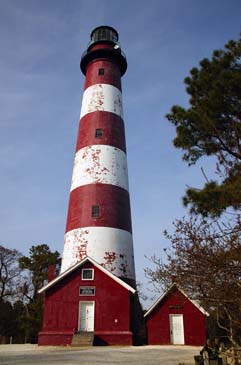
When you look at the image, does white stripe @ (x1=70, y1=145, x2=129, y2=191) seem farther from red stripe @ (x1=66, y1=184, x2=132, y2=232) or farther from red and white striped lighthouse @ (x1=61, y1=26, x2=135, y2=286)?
red stripe @ (x1=66, y1=184, x2=132, y2=232)

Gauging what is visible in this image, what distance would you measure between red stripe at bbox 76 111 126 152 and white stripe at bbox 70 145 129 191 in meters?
0.37

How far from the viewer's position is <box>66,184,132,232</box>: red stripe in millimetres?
18203

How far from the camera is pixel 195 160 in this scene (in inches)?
382

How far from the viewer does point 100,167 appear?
19234mm

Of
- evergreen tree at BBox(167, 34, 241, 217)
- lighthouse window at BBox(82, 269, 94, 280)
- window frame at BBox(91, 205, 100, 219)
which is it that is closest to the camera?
evergreen tree at BBox(167, 34, 241, 217)

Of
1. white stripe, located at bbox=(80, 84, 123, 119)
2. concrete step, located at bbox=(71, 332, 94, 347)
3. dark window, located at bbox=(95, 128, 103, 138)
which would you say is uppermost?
white stripe, located at bbox=(80, 84, 123, 119)

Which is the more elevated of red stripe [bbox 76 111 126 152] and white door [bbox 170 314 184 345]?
red stripe [bbox 76 111 126 152]

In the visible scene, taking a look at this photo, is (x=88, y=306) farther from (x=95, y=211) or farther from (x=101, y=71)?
(x=101, y=71)

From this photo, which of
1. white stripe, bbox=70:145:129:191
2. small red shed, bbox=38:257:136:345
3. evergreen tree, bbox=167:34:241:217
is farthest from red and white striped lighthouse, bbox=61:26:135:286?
evergreen tree, bbox=167:34:241:217

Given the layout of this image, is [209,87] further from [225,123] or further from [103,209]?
[103,209]

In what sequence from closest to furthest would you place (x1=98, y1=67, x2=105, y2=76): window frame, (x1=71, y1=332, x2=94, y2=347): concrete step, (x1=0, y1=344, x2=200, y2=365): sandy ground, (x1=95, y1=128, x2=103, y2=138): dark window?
(x1=0, y1=344, x2=200, y2=365): sandy ground → (x1=71, y1=332, x2=94, y2=347): concrete step → (x1=95, y1=128, x2=103, y2=138): dark window → (x1=98, y1=67, x2=105, y2=76): window frame

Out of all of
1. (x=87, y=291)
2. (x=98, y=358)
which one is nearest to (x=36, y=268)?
(x=87, y=291)

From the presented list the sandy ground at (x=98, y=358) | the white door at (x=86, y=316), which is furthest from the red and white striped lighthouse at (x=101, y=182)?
the sandy ground at (x=98, y=358)

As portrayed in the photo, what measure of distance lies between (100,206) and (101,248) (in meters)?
2.17
